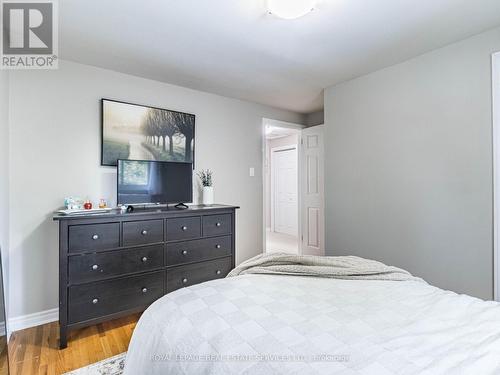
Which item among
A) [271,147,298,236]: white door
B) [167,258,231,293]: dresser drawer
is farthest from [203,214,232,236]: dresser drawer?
[271,147,298,236]: white door

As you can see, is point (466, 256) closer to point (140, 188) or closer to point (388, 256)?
point (388, 256)

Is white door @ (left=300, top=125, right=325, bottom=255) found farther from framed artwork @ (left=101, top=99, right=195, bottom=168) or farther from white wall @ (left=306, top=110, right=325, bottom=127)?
framed artwork @ (left=101, top=99, right=195, bottom=168)

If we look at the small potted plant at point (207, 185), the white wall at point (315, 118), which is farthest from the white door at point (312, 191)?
the small potted plant at point (207, 185)

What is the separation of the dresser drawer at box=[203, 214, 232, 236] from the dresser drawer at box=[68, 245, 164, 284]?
489mm

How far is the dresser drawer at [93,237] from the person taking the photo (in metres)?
2.00

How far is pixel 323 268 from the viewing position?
4.98 ft

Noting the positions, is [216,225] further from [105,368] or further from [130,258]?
[105,368]

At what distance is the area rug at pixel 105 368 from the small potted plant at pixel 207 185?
5.66 ft

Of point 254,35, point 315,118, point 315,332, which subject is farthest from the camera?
point 315,118

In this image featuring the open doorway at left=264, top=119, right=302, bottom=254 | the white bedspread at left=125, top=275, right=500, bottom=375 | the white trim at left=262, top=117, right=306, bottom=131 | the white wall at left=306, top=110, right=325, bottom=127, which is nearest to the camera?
the white bedspread at left=125, top=275, right=500, bottom=375

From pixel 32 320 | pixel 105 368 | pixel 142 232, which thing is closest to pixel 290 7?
pixel 142 232

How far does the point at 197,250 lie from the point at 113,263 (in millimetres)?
753

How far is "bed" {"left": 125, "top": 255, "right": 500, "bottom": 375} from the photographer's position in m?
0.78

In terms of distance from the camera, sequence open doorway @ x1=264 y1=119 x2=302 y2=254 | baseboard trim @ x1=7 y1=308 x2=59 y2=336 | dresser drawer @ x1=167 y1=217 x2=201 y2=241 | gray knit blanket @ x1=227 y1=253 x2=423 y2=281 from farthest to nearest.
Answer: open doorway @ x1=264 y1=119 x2=302 y2=254, dresser drawer @ x1=167 y1=217 x2=201 y2=241, baseboard trim @ x1=7 y1=308 x2=59 y2=336, gray knit blanket @ x1=227 y1=253 x2=423 y2=281
